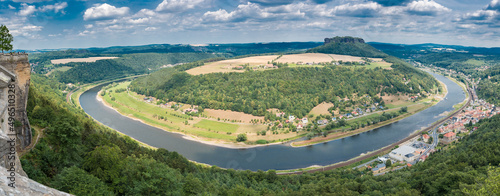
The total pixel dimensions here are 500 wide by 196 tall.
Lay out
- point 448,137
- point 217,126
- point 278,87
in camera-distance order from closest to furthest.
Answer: point 448,137
point 217,126
point 278,87

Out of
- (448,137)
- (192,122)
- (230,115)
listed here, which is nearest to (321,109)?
(230,115)

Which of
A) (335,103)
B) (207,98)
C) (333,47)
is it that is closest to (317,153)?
(335,103)

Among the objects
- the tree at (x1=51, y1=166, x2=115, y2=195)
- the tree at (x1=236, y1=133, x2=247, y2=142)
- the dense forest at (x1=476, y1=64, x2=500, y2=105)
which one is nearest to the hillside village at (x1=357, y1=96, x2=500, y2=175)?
the dense forest at (x1=476, y1=64, x2=500, y2=105)

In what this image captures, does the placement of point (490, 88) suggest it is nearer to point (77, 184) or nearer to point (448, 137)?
point (448, 137)

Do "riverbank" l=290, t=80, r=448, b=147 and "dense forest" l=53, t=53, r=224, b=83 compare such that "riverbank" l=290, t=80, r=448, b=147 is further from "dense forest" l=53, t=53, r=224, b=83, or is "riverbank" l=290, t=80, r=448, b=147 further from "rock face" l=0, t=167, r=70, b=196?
"dense forest" l=53, t=53, r=224, b=83

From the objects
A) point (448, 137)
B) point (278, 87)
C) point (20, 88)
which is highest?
point (20, 88)

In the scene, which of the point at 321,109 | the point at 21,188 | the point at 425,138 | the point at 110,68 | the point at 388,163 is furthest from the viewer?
the point at 110,68

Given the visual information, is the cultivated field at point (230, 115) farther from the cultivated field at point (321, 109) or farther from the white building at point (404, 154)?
the white building at point (404, 154)
